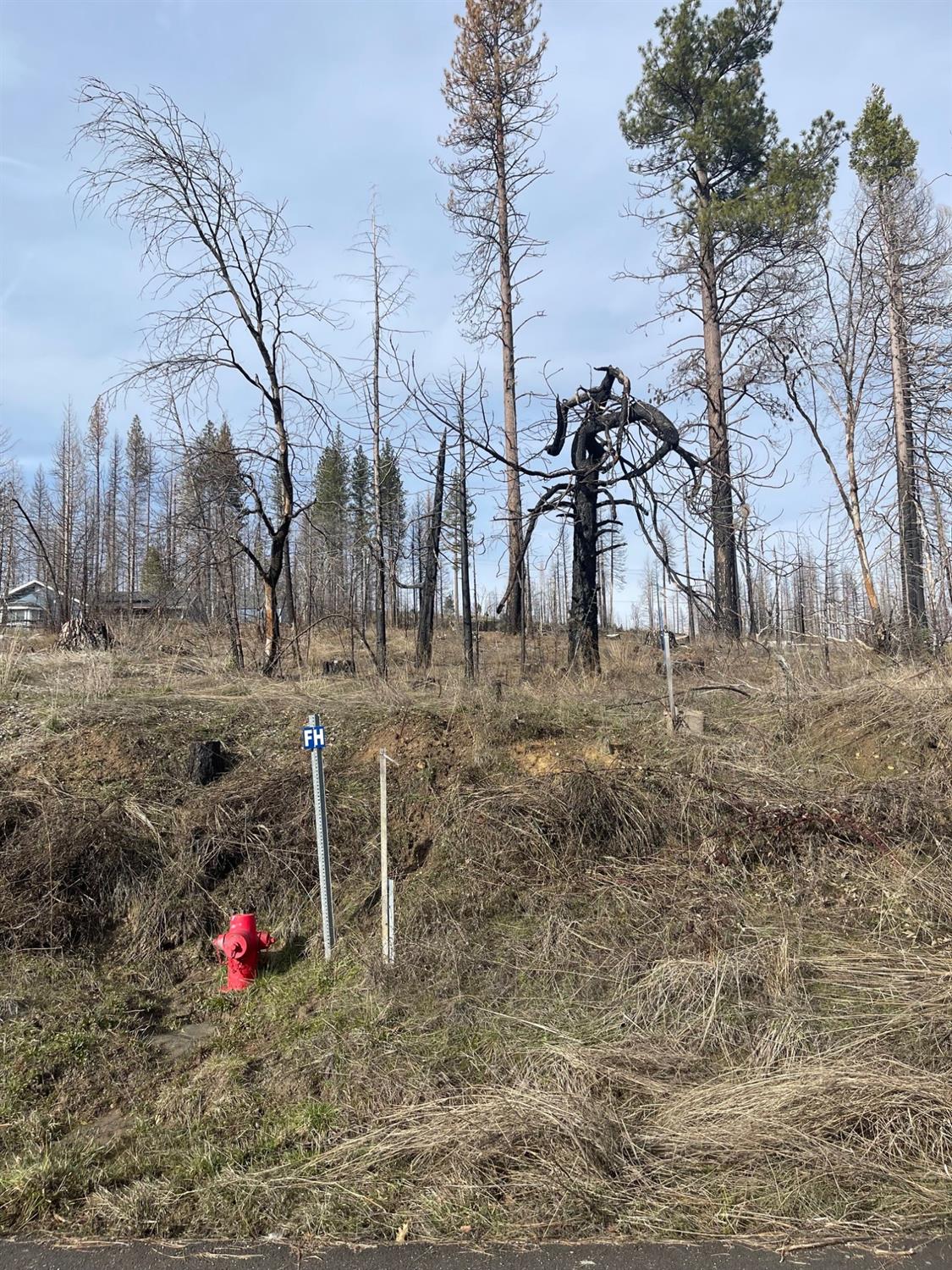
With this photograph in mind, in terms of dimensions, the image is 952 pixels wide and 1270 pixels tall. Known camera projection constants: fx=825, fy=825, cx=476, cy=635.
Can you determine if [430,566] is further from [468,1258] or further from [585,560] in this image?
[468,1258]

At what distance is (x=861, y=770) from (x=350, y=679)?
606cm

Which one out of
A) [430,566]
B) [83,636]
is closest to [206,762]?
[83,636]

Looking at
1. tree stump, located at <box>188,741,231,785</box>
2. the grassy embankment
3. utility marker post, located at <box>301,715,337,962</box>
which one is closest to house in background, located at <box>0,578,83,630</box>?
tree stump, located at <box>188,741,231,785</box>

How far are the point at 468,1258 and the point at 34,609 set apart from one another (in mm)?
28188

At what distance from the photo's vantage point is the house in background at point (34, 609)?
18953 mm

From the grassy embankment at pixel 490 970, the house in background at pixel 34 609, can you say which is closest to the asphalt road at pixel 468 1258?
the grassy embankment at pixel 490 970

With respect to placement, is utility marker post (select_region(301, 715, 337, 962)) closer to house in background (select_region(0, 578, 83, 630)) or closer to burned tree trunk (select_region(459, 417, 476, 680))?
burned tree trunk (select_region(459, 417, 476, 680))

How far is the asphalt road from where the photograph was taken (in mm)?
2965

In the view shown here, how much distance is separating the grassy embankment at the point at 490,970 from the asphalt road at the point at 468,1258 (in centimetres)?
9

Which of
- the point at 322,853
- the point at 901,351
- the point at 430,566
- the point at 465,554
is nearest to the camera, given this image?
the point at 322,853

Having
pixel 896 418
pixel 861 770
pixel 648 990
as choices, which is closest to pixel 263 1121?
pixel 648 990

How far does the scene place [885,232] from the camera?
41.7ft

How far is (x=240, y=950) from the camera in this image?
5492 millimetres

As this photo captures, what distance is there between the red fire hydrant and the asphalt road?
231 cm
